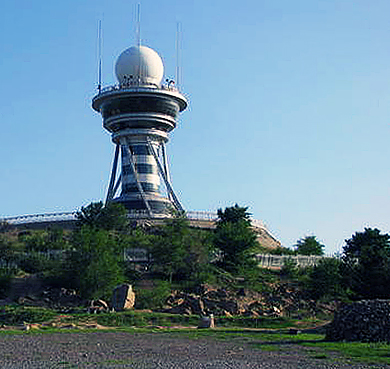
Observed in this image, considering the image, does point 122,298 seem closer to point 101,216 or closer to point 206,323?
point 206,323

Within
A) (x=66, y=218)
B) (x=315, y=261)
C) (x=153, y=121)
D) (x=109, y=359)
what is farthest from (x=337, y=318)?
(x=153, y=121)

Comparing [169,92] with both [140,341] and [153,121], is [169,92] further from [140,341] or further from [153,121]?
[140,341]

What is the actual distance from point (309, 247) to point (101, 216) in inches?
1029

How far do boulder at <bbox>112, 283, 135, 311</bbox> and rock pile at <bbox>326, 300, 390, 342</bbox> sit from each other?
21369 millimetres

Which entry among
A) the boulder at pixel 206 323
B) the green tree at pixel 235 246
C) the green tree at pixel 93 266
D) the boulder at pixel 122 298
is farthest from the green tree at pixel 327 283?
the boulder at pixel 206 323

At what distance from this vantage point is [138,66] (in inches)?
3812

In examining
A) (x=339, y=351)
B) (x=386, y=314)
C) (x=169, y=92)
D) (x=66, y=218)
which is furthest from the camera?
(x=169, y=92)

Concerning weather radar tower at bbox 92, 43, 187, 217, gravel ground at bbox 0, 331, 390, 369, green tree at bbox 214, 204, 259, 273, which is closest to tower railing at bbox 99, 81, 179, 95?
weather radar tower at bbox 92, 43, 187, 217

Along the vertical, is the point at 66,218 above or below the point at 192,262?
above

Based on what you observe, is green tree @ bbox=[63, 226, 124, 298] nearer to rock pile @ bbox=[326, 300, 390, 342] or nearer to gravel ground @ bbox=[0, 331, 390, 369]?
gravel ground @ bbox=[0, 331, 390, 369]

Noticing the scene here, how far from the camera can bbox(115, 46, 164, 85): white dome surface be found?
96812 millimetres

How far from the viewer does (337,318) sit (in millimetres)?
31250

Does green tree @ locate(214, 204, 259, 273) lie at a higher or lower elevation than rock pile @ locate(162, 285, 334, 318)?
higher

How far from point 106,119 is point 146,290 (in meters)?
45.6
